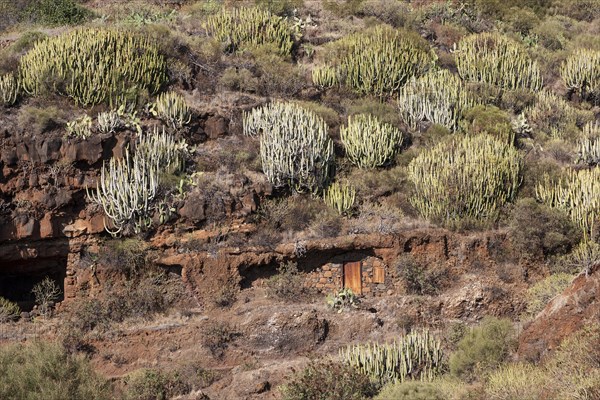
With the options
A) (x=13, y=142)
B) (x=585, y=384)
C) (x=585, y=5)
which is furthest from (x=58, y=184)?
(x=585, y=5)

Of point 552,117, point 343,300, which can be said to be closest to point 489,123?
point 552,117

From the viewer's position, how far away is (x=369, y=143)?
24.6 m

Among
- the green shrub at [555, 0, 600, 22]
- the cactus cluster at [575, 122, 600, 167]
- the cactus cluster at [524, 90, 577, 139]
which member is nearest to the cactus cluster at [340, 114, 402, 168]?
the cactus cluster at [575, 122, 600, 167]

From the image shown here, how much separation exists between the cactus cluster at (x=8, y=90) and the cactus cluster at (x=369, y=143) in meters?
8.85

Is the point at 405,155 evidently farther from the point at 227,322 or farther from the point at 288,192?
the point at 227,322

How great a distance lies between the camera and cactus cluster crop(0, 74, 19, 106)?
79.2 ft

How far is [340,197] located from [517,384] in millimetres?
9025

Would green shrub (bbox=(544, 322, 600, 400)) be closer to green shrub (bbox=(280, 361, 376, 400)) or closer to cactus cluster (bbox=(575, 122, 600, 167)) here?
green shrub (bbox=(280, 361, 376, 400))

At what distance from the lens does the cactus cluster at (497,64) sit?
30391 millimetres

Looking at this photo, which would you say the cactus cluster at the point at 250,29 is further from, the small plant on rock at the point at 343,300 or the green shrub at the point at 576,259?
the green shrub at the point at 576,259

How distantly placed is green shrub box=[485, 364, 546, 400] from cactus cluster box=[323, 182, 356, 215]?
7752 mm

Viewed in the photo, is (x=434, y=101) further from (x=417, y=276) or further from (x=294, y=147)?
(x=417, y=276)

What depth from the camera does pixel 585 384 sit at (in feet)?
44.7

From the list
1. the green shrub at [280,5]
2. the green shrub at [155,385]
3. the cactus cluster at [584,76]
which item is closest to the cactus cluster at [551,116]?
the cactus cluster at [584,76]
